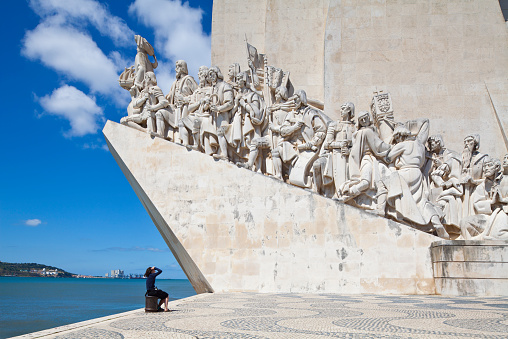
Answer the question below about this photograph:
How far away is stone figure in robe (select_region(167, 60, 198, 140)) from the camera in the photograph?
30.2ft

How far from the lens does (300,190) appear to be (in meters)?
7.54

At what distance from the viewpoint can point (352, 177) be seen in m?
7.62

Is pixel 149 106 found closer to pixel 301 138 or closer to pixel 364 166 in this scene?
pixel 301 138

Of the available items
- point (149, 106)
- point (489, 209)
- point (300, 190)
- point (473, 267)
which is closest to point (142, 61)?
point (149, 106)

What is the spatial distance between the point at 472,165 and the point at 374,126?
173 centimetres

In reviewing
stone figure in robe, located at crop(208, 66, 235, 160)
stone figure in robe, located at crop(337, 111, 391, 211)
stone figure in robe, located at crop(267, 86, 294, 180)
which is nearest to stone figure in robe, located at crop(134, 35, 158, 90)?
stone figure in robe, located at crop(208, 66, 235, 160)

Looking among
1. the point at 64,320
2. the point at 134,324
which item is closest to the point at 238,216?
the point at 134,324

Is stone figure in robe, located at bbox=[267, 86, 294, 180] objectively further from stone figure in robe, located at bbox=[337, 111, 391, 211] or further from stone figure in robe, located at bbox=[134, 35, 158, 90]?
stone figure in robe, located at bbox=[134, 35, 158, 90]

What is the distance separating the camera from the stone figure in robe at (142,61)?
988 cm

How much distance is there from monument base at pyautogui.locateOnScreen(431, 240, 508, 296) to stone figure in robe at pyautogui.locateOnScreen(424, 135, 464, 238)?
1.01m

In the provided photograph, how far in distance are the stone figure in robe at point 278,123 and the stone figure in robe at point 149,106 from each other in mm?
2109

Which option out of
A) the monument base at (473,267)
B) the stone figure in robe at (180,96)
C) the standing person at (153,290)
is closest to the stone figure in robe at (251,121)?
the stone figure in robe at (180,96)

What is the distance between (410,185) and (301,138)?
2000 millimetres

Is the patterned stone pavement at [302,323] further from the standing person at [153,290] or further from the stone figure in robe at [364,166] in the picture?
the stone figure in robe at [364,166]
